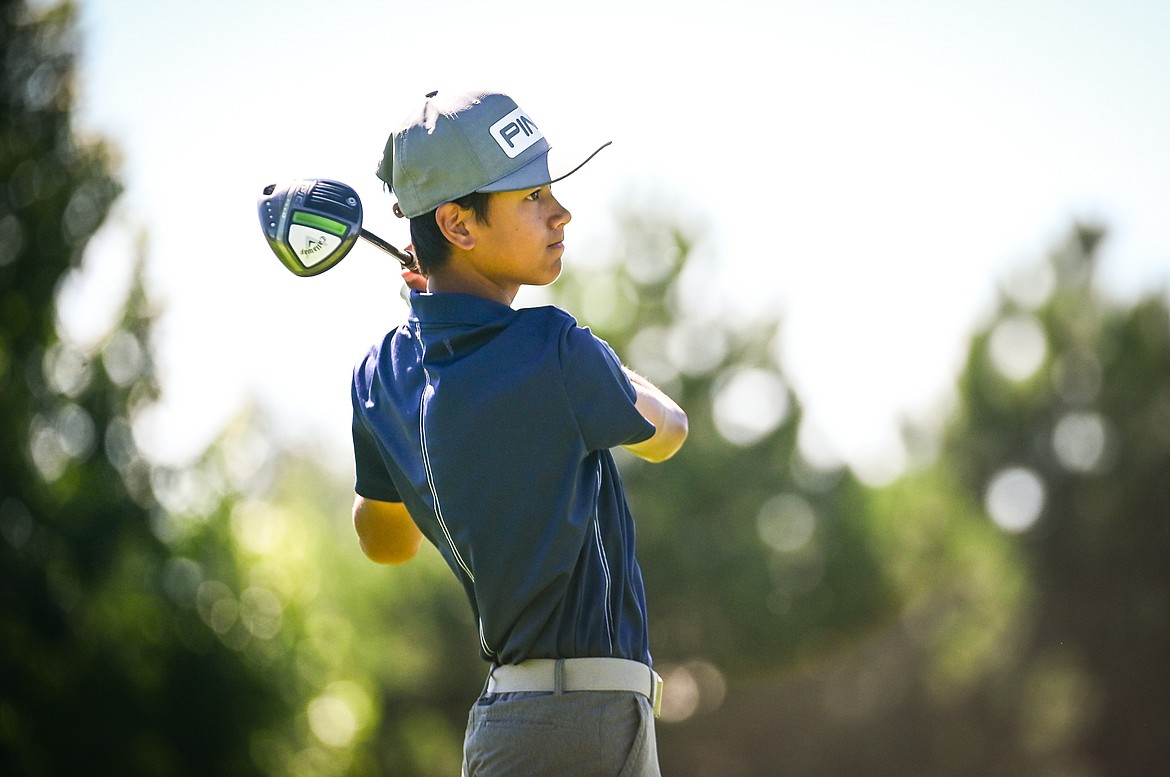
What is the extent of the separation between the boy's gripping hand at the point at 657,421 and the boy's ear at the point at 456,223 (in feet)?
1.39

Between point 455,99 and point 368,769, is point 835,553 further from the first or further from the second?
point 455,99

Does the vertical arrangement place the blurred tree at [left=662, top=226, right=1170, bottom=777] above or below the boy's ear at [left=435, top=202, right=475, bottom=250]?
below

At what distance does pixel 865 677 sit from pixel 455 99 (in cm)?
2130

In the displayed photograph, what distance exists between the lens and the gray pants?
2363 mm

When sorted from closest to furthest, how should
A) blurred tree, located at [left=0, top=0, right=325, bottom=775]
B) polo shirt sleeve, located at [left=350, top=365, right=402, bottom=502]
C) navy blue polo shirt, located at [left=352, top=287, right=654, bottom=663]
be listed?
navy blue polo shirt, located at [left=352, top=287, right=654, bottom=663], polo shirt sleeve, located at [left=350, top=365, right=402, bottom=502], blurred tree, located at [left=0, top=0, right=325, bottom=775]

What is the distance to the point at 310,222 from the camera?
2.83m

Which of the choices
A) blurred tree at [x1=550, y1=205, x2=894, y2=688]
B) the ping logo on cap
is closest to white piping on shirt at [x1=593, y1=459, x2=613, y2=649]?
the ping logo on cap

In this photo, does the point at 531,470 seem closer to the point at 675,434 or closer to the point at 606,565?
the point at 606,565

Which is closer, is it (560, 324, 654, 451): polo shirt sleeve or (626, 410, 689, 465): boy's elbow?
(560, 324, 654, 451): polo shirt sleeve

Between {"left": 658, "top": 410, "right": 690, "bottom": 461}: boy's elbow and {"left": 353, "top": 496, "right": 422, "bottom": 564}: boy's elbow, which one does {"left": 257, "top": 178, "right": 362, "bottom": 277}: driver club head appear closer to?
{"left": 353, "top": 496, "right": 422, "bottom": 564}: boy's elbow

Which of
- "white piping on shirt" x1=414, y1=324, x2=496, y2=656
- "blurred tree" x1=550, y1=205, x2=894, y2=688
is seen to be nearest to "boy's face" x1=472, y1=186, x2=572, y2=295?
"white piping on shirt" x1=414, y1=324, x2=496, y2=656

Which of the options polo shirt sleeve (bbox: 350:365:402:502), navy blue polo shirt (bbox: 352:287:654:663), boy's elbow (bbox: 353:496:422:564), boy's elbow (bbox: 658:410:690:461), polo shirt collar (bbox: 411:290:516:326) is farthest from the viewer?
boy's elbow (bbox: 353:496:422:564)

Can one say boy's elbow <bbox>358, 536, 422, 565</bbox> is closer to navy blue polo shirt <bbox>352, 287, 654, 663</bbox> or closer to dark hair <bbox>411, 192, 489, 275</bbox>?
navy blue polo shirt <bbox>352, 287, 654, 663</bbox>

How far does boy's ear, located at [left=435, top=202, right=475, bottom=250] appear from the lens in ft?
8.61
